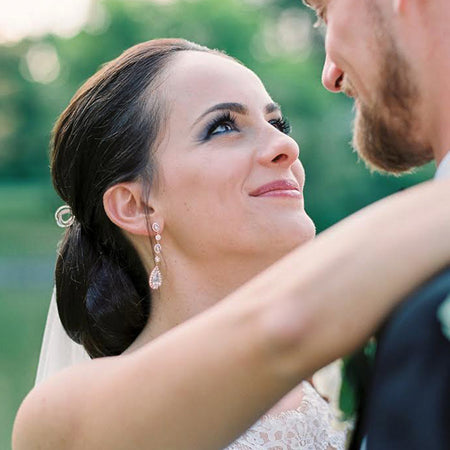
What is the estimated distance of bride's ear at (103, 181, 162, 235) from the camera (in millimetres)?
3051

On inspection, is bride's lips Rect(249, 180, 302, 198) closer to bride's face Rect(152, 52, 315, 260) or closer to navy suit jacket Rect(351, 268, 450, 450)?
bride's face Rect(152, 52, 315, 260)

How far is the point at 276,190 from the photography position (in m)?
2.90

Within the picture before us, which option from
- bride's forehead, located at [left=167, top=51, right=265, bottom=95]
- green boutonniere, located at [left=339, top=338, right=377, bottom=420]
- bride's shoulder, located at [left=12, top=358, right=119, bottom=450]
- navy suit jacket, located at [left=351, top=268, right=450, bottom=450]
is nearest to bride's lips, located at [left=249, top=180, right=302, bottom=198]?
bride's forehead, located at [left=167, top=51, right=265, bottom=95]

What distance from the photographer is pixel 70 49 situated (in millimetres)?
28844

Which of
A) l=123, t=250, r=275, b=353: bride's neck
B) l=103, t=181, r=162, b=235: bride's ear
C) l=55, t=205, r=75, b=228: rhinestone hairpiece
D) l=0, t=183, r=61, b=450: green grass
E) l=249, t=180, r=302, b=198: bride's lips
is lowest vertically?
l=0, t=183, r=61, b=450: green grass

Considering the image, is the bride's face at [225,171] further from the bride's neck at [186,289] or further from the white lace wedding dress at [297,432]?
the white lace wedding dress at [297,432]

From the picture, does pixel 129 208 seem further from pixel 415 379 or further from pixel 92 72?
pixel 92 72

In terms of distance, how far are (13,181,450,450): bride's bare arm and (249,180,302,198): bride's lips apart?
1375mm

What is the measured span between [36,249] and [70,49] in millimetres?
6891

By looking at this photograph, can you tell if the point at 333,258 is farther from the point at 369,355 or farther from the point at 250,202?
the point at 250,202

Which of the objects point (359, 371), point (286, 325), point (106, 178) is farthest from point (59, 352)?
point (286, 325)

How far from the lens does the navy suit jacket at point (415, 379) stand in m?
1.35

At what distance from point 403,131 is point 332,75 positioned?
25 cm

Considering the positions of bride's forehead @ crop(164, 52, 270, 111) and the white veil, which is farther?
the white veil
